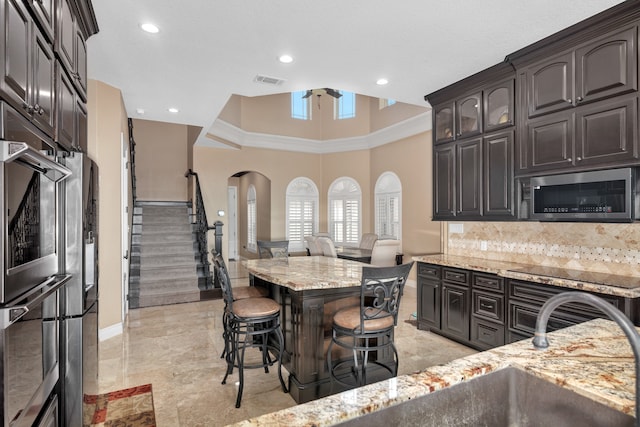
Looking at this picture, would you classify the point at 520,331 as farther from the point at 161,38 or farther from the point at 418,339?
the point at 161,38

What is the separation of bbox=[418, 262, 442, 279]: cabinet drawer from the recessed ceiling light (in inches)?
144

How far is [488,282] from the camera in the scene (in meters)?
3.61

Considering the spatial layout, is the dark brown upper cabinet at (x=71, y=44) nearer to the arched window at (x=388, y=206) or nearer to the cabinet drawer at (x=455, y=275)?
the cabinet drawer at (x=455, y=275)

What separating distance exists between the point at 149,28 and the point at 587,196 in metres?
3.84

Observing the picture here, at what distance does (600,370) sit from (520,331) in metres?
2.32

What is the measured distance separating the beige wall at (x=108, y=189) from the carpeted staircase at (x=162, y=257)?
1402 mm

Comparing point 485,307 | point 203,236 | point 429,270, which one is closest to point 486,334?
point 485,307

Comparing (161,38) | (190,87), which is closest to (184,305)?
(190,87)

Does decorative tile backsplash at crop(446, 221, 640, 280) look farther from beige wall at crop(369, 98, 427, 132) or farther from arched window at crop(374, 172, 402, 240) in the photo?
beige wall at crop(369, 98, 427, 132)

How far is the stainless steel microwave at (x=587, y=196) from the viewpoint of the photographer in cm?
270

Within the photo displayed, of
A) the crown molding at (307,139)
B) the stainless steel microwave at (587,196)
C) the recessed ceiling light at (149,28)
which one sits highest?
the crown molding at (307,139)

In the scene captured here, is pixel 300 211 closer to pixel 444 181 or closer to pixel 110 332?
pixel 444 181

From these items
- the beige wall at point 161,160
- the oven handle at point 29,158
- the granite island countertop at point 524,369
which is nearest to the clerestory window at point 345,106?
the beige wall at point 161,160

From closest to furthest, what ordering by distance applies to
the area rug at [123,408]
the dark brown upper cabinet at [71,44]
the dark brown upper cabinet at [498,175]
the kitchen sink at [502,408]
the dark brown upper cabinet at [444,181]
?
the kitchen sink at [502,408] < the dark brown upper cabinet at [71,44] < the area rug at [123,408] < the dark brown upper cabinet at [498,175] < the dark brown upper cabinet at [444,181]
